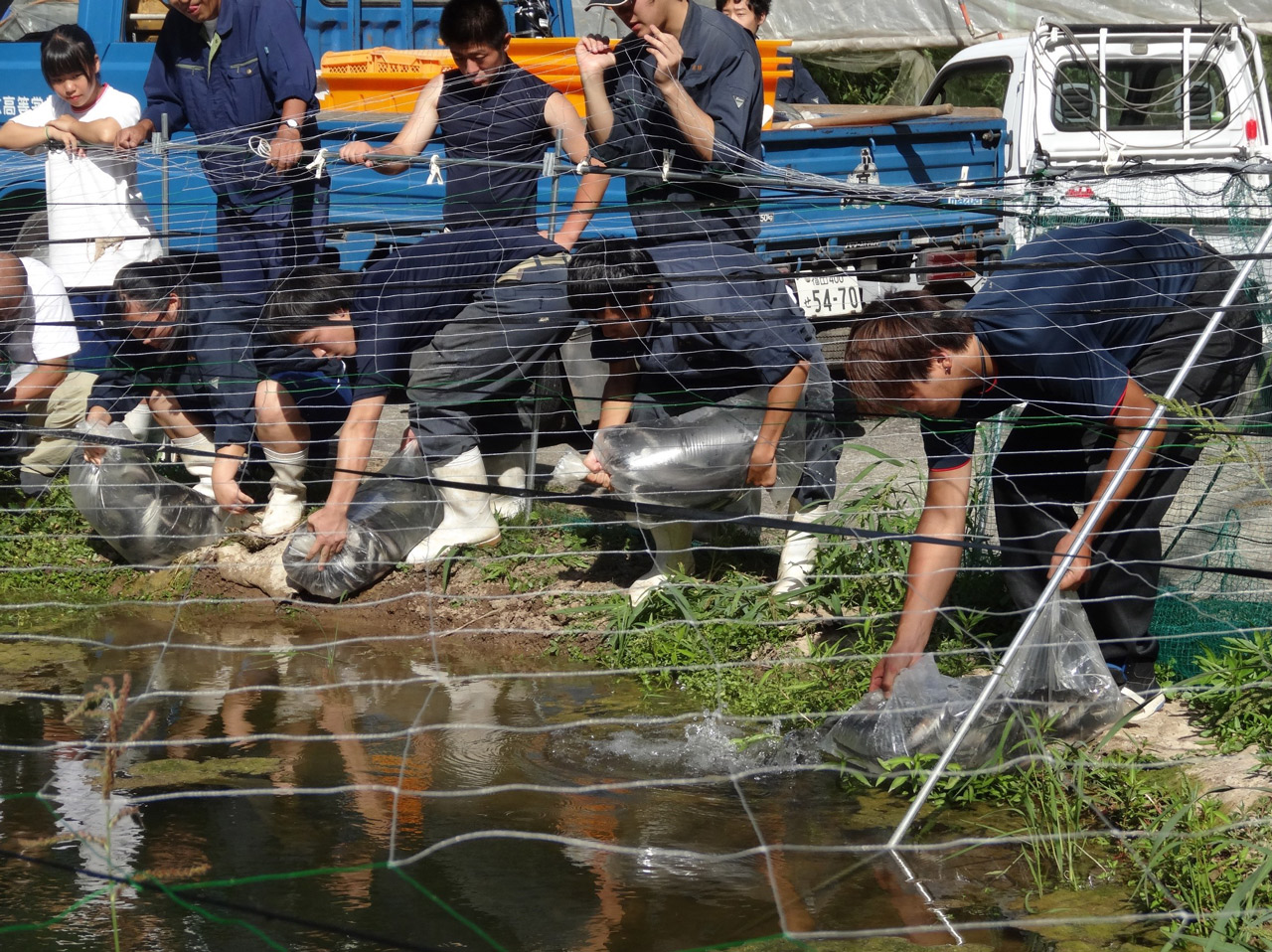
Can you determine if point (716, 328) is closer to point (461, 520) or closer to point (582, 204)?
point (582, 204)

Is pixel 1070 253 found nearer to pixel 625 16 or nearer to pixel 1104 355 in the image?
pixel 1104 355

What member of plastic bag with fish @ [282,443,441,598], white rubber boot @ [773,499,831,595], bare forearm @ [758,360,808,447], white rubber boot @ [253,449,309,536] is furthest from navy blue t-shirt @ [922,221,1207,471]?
white rubber boot @ [253,449,309,536]

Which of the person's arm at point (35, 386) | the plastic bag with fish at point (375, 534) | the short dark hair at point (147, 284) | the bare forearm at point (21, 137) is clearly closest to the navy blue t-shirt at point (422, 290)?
the plastic bag with fish at point (375, 534)

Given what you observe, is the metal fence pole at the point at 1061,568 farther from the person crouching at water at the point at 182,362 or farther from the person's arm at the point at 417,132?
the person crouching at water at the point at 182,362

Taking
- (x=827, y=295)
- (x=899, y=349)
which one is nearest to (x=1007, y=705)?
(x=899, y=349)

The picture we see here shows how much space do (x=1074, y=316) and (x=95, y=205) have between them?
395cm

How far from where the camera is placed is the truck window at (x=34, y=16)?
7.50m

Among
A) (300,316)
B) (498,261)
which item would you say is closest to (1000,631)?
(498,261)

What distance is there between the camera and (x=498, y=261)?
4699 mm

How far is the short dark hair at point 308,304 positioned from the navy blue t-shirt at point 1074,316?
2243 mm

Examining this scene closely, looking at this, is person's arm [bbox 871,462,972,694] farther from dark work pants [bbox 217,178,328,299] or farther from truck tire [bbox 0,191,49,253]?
truck tire [bbox 0,191,49,253]

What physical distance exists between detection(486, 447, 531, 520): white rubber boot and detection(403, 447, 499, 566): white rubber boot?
134 millimetres

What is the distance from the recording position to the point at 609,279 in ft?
14.0

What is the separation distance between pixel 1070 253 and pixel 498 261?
2.05m
